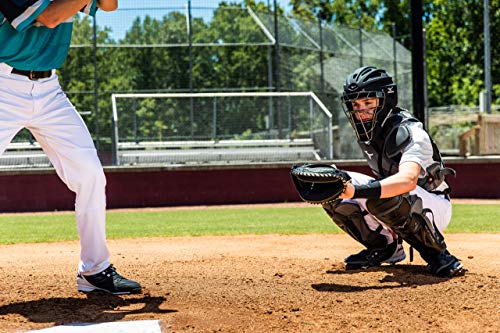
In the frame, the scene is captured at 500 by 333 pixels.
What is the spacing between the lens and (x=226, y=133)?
18.0 m

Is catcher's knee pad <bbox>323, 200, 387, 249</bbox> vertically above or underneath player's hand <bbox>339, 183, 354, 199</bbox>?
underneath

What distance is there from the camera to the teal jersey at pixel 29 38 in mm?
4609

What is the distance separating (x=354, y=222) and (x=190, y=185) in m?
10.6

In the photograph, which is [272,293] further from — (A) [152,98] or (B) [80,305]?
(A) [152,98]

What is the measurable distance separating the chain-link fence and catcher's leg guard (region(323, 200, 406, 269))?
12.7 meters

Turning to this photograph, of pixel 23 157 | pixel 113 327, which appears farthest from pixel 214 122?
pixel 113 327

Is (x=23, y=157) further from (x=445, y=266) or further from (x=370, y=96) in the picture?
(x=445, y=266)

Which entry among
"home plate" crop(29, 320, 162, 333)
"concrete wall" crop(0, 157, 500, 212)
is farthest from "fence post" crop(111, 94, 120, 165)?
"home plate" crop(29, 320, 162, 333)

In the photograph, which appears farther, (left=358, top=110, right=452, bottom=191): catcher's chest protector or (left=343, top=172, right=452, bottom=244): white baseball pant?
(left=343, top=172, right=452, bottom=244): white baseball pant

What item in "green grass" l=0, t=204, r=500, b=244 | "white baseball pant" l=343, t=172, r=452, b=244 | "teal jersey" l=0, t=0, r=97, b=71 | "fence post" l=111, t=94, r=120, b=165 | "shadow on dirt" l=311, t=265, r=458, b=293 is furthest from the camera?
"fence post" l=111, t=94, r=120, b=165

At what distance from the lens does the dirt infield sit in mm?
4215

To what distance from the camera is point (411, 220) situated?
5367 millimetres

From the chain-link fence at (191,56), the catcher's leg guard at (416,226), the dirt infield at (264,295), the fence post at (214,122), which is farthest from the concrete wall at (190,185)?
the catcher's leg guard at (416,226)

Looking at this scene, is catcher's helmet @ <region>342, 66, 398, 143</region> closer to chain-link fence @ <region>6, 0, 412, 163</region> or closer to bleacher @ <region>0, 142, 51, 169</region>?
bleacher @ <region>0, 142, 51, 169</region>
